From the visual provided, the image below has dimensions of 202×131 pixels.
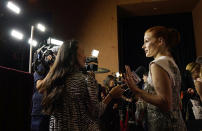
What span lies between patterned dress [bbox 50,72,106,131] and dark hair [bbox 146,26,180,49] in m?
0.56

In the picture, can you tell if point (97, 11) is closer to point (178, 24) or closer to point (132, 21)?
point (132, 21)

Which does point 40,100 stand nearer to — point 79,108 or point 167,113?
point 79,108

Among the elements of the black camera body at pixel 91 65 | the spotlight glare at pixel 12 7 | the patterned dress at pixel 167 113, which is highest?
the spotlight glare at pixel 12 7

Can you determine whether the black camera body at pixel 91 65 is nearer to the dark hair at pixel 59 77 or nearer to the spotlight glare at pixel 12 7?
the dark hair at pixel 59 77

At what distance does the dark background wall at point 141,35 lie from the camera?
5547 millimetres

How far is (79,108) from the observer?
1.32m

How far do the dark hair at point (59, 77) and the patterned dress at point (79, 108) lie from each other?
47mm

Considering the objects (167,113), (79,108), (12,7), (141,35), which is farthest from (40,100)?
(141,35)

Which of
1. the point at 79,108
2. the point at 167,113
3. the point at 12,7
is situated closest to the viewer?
the point at 167,113

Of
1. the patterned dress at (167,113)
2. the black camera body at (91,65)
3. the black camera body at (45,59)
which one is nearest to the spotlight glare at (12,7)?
the black camera body at (45,59)

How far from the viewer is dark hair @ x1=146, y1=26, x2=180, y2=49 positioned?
118cm

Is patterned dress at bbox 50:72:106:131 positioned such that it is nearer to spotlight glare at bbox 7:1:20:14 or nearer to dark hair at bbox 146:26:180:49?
dark hair at bbox 146:26:180:49

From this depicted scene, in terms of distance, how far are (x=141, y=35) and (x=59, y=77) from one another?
15.7 ft

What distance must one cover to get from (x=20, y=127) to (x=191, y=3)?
560cm
